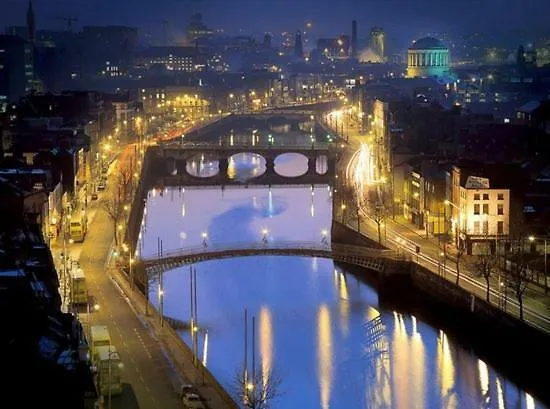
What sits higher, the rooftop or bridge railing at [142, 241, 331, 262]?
the rooftop

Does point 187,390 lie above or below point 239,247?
below

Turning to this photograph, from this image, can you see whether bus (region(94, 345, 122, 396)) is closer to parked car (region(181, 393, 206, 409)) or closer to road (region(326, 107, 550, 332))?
parked car (region(181, 393, 206, 409))

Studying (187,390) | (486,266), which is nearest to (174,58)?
(486,266)

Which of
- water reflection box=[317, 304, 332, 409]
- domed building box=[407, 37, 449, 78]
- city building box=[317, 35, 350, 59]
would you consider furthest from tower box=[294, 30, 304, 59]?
water reflection box=[317, 304, 332, 409]

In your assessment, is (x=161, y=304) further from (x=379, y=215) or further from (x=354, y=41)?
(x=354, y=41)

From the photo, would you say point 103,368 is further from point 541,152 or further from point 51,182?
point 541,152

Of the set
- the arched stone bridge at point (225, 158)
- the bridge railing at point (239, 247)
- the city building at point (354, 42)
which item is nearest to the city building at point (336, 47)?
the city building at point (354, 42)
